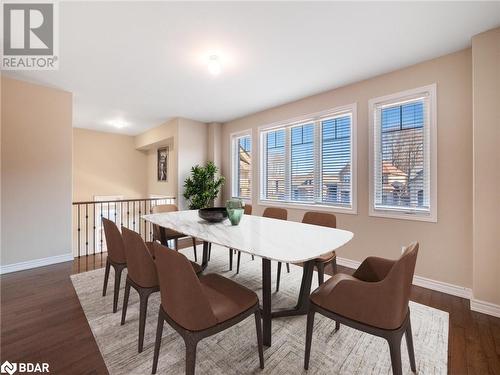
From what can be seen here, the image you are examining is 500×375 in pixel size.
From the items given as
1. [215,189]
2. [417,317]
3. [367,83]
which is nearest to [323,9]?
[367,83]

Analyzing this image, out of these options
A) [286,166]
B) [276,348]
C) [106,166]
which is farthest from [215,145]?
[276,348]

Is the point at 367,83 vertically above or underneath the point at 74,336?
above

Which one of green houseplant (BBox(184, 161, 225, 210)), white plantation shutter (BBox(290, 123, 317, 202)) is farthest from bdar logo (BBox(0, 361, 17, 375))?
white plantation shutter (BBox(290, 123, 317, 202))

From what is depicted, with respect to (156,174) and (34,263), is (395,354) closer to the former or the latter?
(34,263)

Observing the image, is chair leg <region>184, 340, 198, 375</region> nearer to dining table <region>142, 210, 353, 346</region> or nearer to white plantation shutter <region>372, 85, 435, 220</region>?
dining table <region>142, 210, 353, 346</region>

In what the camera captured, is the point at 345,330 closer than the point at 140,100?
Yes

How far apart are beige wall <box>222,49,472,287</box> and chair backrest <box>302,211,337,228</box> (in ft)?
3.08

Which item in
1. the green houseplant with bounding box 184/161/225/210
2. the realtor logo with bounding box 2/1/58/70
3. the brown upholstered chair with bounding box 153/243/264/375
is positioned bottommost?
the brown upholstered chair with bounding box 153/243/264/375

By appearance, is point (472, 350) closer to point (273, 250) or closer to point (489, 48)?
point (273, 250)

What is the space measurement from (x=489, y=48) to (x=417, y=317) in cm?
261

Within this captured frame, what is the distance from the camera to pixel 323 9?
1.87 metres

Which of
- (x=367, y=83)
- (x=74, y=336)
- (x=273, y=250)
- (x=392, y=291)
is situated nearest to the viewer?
(x=392, y=291)

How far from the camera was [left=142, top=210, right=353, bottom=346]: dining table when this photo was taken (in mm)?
1432

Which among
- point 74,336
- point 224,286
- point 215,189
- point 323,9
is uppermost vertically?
point 323,9
